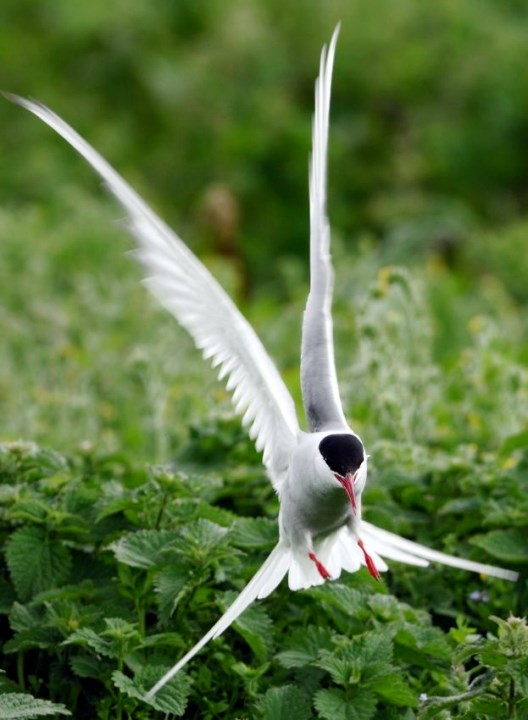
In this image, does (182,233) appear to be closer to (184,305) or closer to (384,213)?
(384,213)

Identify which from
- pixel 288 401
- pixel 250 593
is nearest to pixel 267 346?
pixel 288 401

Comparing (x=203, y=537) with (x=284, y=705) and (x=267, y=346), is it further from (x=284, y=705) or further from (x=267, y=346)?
(x=267, y=346)

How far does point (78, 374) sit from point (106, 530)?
2.88 meters

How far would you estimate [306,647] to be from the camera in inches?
137

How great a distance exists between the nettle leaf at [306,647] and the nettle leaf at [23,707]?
0.57 meters

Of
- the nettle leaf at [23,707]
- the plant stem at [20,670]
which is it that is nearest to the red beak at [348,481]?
the nettle leaf at [23,707]

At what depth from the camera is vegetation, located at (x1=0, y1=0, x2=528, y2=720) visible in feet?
11.4

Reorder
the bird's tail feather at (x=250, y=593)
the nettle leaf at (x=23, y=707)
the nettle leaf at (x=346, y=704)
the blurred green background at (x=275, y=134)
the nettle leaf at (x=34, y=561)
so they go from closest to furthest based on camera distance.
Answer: the nettle leaf at (x=23, y=707), the bird's tail feather at (x=250, y=593), the nettle leaf at (x=346, y=704), the nettle leaf at (x=34, y=561), the blurred green background at (x=275, y=134)

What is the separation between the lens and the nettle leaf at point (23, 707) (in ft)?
9.91

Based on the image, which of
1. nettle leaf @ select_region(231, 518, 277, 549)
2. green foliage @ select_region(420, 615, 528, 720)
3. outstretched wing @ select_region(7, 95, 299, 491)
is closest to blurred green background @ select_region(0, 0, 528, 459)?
nettle leaf @ select_region(231, 518, 277, 549)

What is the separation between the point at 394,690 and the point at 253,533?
0.59 m

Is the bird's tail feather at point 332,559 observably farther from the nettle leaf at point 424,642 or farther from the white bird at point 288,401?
the nettle leaf at point 424,642

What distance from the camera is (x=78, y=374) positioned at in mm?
6547

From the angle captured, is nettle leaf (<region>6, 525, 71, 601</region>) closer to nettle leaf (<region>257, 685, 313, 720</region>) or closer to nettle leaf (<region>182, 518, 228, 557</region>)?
nettle leaf (<region>182, 518, 228, 557</region>)
